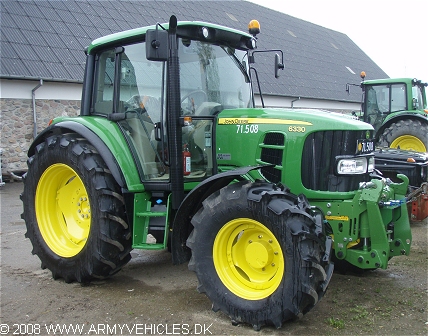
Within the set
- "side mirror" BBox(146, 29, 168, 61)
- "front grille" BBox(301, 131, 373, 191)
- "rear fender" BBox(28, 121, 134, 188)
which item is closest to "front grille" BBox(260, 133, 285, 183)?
"front grille" BBox(301, 131, 373, 191)

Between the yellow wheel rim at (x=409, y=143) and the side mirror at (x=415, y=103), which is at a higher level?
the side mirror at (x=415, y=103)

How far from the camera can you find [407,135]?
11.2 meters

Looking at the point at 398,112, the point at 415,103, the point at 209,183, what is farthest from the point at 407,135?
the point at 209,183

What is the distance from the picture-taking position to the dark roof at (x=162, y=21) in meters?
14.0

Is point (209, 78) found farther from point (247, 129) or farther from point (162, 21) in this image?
point (162, 21)

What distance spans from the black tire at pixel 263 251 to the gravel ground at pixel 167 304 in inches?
7.3

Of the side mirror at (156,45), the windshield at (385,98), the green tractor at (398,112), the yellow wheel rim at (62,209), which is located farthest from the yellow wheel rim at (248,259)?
the windshield at (385,98)

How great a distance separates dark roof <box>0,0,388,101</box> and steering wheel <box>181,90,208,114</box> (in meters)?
9.42

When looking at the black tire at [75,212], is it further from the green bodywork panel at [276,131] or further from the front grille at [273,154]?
the front grille at [273,154]

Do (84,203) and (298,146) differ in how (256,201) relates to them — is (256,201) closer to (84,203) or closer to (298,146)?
(298,146)

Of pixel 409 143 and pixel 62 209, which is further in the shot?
pixel 409 143

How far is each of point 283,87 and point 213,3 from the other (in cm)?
629

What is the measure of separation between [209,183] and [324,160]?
1059 millimetres

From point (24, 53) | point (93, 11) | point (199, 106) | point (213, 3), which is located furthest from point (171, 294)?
point (213, 3)
